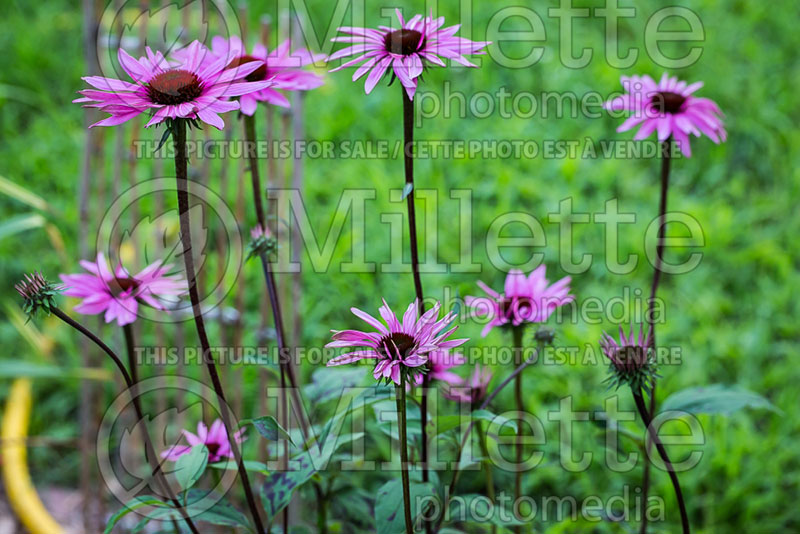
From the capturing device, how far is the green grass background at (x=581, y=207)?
168 cm

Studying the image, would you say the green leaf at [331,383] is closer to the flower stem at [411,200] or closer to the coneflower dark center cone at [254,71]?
the flower stem at [411,200]

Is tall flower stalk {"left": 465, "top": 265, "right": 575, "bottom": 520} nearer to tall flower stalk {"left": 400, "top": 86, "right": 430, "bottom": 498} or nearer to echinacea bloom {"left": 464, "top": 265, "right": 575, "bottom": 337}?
echinacea bloom {"left": 464, "top": 265, "right": 575, "bottom": 337}

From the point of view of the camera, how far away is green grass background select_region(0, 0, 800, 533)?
66.2 inches

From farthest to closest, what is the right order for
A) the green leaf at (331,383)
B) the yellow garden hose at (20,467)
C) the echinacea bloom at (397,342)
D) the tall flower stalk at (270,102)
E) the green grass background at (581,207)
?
the green grass background at (581,207)
the yellow garden hose at (20,467)
the green leaf at (331,383)
the tall flower stalk at (270,102)
the echinacea bloom at (397,342)

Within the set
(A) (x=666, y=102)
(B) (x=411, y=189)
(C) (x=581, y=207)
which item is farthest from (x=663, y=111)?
(C) (x=581, y=207)

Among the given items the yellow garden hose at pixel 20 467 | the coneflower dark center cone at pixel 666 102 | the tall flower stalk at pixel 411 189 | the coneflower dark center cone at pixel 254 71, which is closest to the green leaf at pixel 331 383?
the tall flower stalk at pixel 411 189

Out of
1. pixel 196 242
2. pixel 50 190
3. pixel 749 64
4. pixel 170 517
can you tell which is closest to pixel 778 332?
pixel 749 64

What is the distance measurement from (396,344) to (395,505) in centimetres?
20

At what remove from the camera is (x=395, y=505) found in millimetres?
845

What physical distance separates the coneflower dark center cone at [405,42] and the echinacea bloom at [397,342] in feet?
0.91

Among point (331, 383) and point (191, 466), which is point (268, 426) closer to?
point (191, 466)

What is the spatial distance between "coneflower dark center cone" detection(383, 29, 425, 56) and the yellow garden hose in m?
1.04

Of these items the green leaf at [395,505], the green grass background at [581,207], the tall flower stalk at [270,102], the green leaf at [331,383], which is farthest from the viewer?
the green grass background at [581,207]

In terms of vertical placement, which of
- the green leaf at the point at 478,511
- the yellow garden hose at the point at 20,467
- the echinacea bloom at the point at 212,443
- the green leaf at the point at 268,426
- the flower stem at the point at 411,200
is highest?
the flower stem at the point at 411,200
